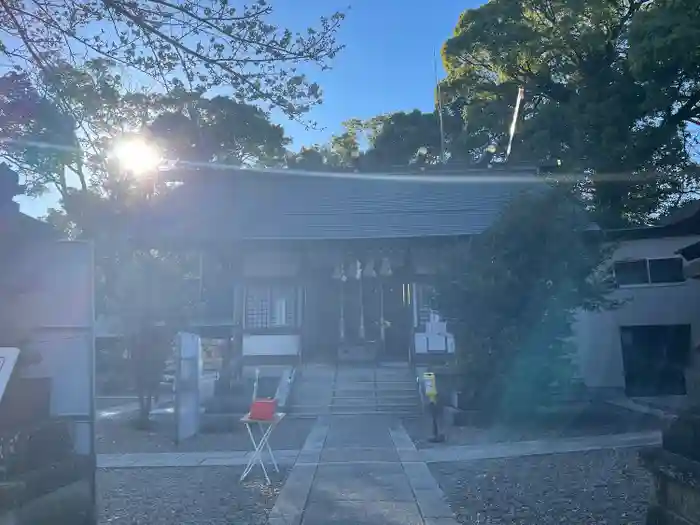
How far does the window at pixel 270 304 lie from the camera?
22109 millimetres

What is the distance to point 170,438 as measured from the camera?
1406 centimetres

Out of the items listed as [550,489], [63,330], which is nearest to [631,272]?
[550,489]

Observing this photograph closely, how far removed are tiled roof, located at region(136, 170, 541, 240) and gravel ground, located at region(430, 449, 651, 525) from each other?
11222mm

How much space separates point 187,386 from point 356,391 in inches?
231

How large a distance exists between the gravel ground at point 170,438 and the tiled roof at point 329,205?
7092mm

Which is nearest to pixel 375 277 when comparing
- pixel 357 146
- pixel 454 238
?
pixel 454 238

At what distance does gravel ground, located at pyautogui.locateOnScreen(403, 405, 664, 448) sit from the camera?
1337 cm

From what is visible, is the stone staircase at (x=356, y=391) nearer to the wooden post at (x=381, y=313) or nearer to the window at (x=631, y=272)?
the wooden post at (x=381, y=313)

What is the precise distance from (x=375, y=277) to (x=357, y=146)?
2236 cm

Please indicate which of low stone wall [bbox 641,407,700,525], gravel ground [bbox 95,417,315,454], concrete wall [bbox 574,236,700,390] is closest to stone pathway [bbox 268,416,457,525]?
gravel ground [bbox 95,417,315,454]

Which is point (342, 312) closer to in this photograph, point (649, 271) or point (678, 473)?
point (649, 271)

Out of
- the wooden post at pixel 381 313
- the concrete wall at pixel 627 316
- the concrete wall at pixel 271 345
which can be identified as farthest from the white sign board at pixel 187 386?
the concrete wall at pixel 627 316

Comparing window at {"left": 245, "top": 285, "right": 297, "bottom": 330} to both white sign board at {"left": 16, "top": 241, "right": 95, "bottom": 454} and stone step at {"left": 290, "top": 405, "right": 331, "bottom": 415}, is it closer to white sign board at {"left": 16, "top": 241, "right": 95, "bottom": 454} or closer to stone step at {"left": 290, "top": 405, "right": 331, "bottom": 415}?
stone step at {"left": 290, "top": 405, "right": 331, "bottom": 415}

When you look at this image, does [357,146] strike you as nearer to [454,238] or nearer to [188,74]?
[454,238]
